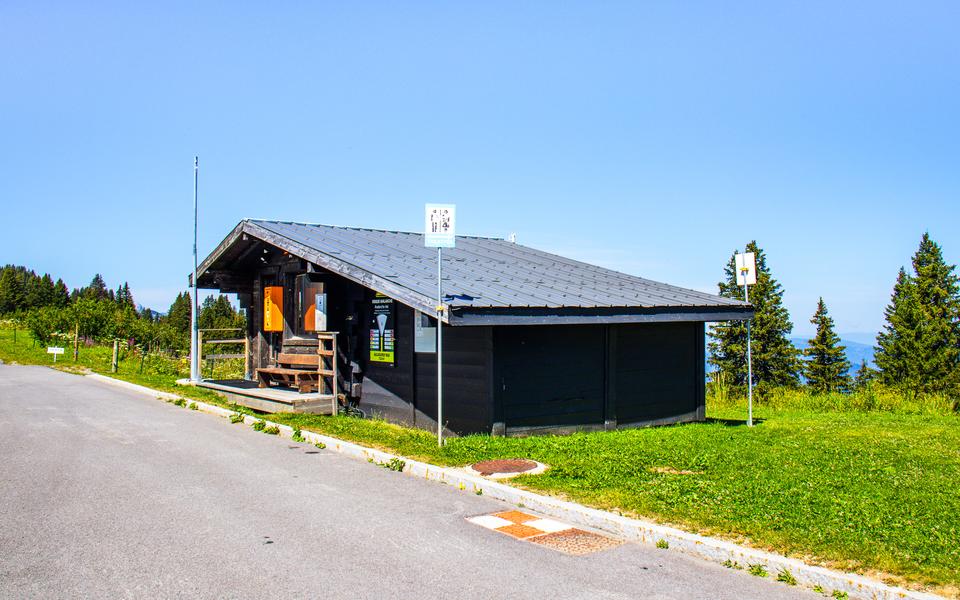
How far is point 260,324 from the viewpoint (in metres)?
18.5

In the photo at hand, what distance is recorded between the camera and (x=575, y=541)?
6.37 meters

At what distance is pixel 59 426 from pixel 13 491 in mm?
5803

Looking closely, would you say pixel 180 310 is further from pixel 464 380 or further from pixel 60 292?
pixel 464 380

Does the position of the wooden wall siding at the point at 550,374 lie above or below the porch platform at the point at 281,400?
above

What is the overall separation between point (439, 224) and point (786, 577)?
22.1ft

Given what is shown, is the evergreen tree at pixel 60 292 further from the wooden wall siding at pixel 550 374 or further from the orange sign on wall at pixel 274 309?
the wooden wall siding at pixel 550 374

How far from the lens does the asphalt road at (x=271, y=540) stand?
5.18 meters

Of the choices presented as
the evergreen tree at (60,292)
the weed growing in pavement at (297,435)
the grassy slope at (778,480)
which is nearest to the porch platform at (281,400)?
the grassy slope at (778,480)

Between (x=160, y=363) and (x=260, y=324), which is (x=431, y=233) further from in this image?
(x=160, y=363)

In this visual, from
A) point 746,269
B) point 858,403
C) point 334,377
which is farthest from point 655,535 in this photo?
point 858,403

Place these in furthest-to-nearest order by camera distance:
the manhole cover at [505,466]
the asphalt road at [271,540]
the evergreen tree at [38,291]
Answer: the evergreen tree at [38,291] → the manhole cover at [505,466] → the asphalt road at [271,540]

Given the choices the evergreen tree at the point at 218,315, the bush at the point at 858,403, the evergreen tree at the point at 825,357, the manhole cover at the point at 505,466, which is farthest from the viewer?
the evergreen tree at the point at 218,315

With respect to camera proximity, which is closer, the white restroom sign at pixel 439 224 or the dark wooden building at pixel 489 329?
the white restroom sign at pixel 439 224

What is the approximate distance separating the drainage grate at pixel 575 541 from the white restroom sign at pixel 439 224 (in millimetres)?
5062
